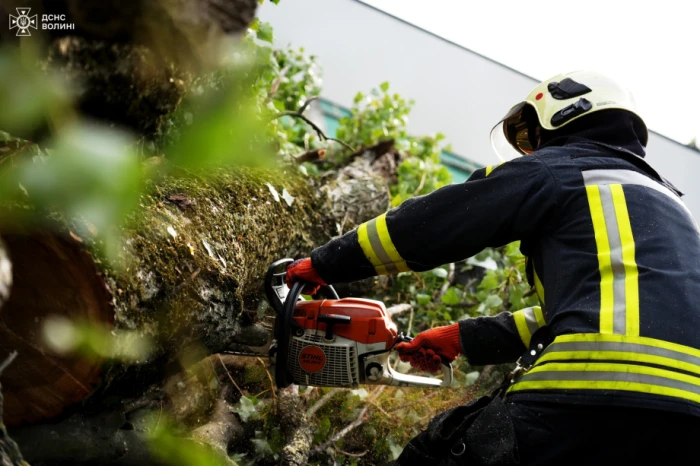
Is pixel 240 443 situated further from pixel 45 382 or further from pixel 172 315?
pixel 45 382

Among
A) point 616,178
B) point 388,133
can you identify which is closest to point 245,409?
point 616,178

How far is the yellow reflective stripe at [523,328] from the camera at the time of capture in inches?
93.3

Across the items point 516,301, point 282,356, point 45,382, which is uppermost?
point 45,382

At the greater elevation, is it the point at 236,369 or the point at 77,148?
the point at 77,148

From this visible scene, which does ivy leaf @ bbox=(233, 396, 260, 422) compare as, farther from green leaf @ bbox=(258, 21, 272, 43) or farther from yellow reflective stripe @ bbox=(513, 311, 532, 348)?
green leaf @ bbox=(258, 21, 272, 43)

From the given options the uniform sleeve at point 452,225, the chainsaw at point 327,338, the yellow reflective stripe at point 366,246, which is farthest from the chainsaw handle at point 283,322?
the yellow reflective stripe at point 366,246

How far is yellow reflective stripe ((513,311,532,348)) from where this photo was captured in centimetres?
237

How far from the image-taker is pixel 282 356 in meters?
Answer: 2.18

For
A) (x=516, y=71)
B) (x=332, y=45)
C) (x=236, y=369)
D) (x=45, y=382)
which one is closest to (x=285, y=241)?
(x=236, y=369)

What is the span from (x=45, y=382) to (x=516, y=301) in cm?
284

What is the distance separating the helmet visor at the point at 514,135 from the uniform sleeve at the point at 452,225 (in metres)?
0.65

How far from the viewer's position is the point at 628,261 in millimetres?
1779

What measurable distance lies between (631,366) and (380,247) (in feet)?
2.79

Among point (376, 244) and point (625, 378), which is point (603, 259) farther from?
point (376, 244)
